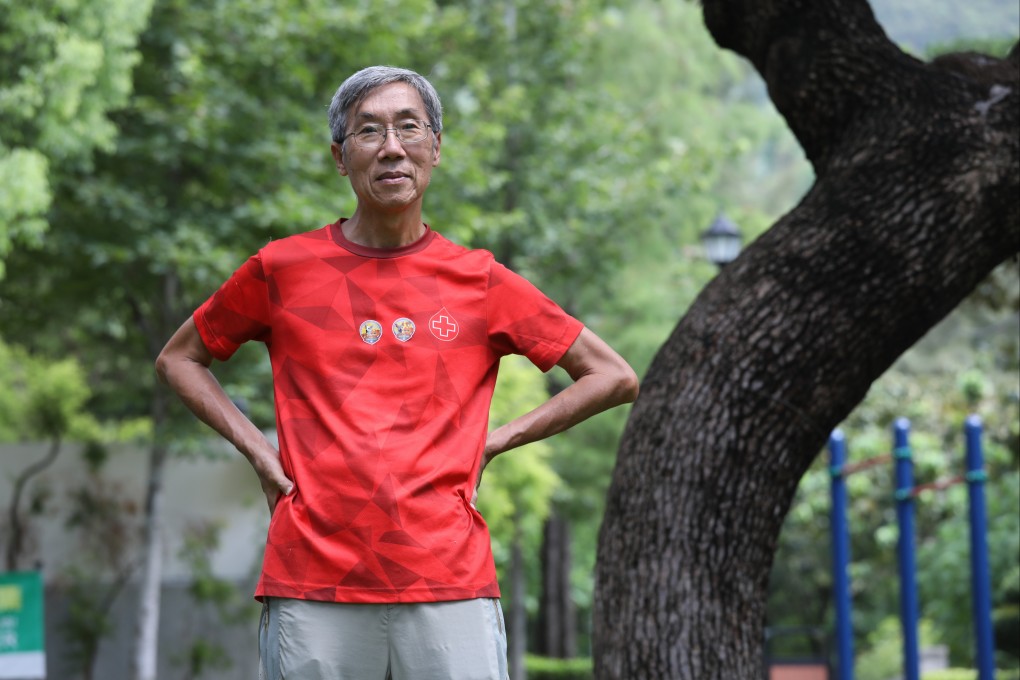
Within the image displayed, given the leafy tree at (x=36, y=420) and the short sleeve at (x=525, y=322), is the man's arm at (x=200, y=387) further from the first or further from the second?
the leafy tree at (x=36, y=420)

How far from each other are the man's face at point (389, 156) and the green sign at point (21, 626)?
864 cm

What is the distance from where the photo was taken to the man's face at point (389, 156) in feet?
8.41

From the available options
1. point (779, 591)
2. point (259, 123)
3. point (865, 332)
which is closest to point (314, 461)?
point (865, 332)

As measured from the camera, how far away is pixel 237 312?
8.63ft

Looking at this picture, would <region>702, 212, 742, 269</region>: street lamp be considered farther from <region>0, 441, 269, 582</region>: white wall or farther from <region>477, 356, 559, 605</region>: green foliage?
<region>0, 441, 269, 582</region>: white wall

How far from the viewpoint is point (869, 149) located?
15.1ft

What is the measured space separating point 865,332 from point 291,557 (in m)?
2.62

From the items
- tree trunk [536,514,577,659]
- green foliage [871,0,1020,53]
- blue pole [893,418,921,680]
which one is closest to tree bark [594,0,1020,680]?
green foliage [871,0,1020,53]

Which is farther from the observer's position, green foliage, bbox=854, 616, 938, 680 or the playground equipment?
green foliage, bbox=854, 616, 938, 680

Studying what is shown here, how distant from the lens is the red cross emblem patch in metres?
2.51

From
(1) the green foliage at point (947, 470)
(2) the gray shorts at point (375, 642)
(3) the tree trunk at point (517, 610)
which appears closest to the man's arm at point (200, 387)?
(2) the gray shorts at point (375, 642)

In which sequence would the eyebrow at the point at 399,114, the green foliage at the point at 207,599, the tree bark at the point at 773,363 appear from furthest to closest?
the green foliage at the point at 207,599 → the tree bark at the point at 773,363 → the eyebrow at the point at 399,114

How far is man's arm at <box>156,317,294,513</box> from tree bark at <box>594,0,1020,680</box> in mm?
2078

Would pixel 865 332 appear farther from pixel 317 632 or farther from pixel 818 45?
pixel 317 632
